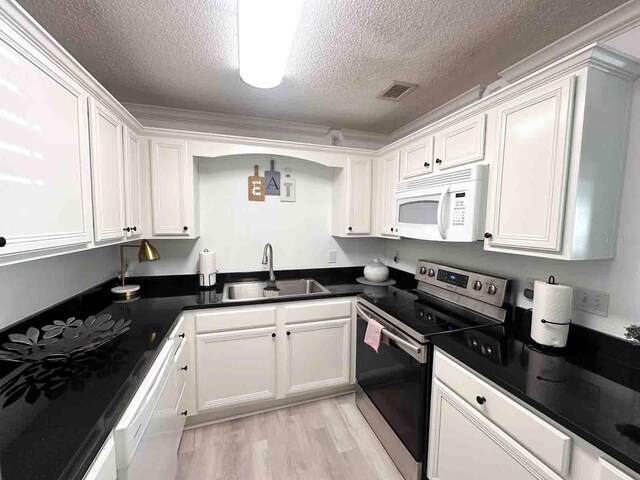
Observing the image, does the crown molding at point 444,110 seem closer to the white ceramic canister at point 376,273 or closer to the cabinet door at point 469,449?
the white ceramic canister at point 376,273

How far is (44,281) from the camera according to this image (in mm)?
1357

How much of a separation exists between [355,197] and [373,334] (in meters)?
1.23

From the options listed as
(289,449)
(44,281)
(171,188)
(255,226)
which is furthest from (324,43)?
(289,449)

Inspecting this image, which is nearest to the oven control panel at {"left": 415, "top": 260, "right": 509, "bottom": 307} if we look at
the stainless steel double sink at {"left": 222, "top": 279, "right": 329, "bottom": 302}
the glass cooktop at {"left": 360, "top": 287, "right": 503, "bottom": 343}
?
the glass cooktop at {"left": 360, "top": 287, "right": 503, "bottom": 343}

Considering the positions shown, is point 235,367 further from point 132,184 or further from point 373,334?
point 132,184

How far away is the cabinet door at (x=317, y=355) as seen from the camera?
2.08 m

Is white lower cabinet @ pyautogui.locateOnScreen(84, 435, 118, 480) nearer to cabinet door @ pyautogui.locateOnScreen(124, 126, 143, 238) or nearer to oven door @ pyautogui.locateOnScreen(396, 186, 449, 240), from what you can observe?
cabinet door @ pyautogui.locateOnScreen(124, 126, 143, 238)

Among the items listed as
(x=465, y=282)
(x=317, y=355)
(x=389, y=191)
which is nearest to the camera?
(x=465, y=282)

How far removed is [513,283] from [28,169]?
2270 mm

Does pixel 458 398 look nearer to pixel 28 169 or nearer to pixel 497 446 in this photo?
pixel 497 446

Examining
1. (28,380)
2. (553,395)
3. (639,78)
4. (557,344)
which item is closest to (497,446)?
(553,395)

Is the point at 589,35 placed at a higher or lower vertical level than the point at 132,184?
higher

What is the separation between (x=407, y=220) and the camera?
201 centimetres

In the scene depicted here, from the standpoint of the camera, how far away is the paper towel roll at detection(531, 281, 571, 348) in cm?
120
